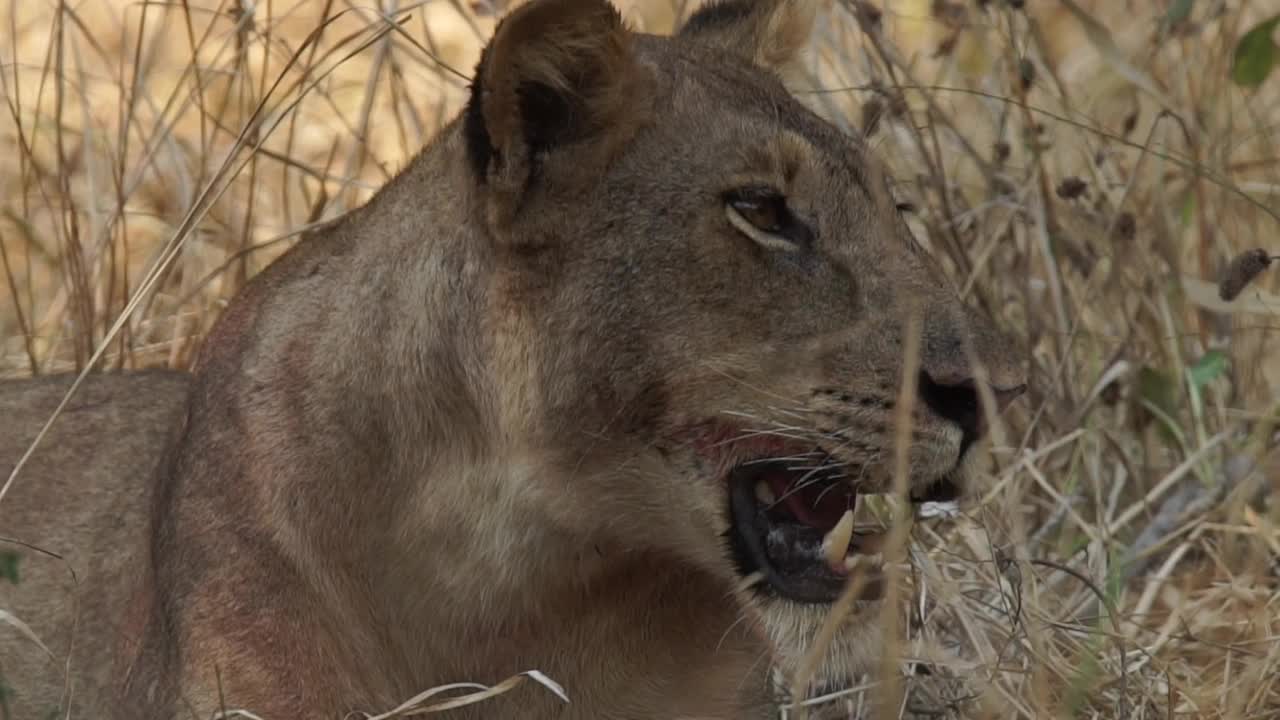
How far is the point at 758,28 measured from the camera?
10.9ft

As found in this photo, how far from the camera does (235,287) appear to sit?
4594 millimetres

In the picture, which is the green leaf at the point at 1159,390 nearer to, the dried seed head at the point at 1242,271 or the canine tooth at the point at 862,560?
the dried seed head at the point at 1242,271

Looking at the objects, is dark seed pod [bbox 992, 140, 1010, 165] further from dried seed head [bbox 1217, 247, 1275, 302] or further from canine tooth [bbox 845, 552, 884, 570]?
canine tooth [bbox 845, 552, 884, 570]

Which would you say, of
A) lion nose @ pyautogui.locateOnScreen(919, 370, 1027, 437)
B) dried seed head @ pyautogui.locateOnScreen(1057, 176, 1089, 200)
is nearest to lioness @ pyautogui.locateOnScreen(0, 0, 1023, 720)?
lion nose @ pyautogui.locateOnScreen(919, 370, 1027, 437)

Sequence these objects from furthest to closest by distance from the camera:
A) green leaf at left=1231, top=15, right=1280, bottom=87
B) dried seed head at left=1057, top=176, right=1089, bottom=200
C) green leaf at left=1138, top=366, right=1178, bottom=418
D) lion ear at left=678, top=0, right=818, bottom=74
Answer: green leaf at left=1138, top=366, right=1178, bottom=418 → dried seed head at left=1057, top=176, right=1089, bottom=200 → green leaf at left=1231, top=15, right=1280, bottom=87 → lion ear at left=678, top=0, right=818, bottom=74

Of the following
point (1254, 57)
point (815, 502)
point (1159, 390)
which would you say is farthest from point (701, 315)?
point (1159, 390)

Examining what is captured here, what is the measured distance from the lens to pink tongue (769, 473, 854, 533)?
9.18 feet

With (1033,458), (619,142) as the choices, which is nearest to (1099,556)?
(1033,458)

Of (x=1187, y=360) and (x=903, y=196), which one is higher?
(x=903, y=196)

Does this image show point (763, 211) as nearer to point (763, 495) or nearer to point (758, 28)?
point (763, 495)

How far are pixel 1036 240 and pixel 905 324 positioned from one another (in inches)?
73.9

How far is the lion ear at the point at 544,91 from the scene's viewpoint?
2744 millimetres

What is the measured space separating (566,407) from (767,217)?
34cm

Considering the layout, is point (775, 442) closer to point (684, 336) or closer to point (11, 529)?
point (684, 336)
